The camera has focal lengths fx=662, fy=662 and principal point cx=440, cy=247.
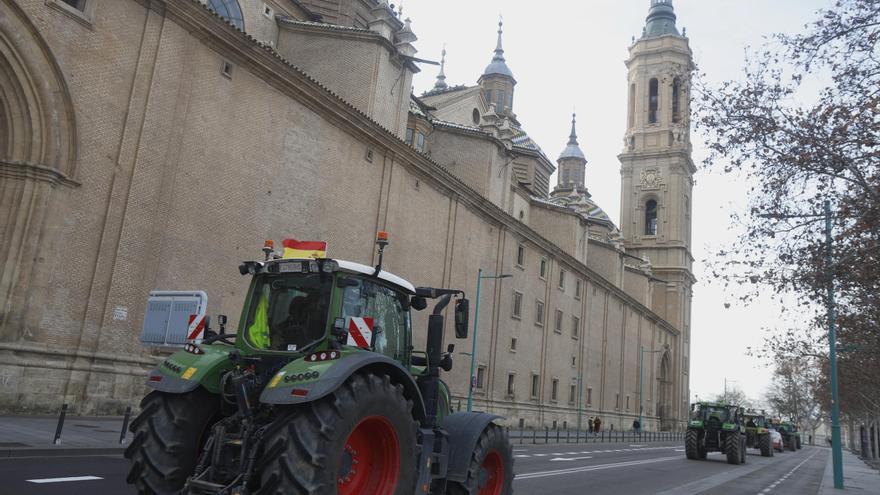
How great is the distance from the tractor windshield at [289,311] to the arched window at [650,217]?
71.3m

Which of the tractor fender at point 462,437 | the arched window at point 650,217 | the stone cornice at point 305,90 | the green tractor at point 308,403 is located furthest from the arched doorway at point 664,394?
the green tractor at point 308,403

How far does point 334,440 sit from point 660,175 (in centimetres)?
7178

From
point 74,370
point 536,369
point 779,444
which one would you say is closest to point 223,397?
point 74,370

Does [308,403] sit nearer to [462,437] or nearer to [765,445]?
[462,437]

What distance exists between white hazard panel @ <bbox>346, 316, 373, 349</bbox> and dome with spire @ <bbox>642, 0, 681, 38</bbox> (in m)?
74.5

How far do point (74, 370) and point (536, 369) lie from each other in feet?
94.4

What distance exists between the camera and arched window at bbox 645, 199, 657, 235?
2869 inches

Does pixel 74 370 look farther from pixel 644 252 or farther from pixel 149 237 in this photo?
pixel 644 252

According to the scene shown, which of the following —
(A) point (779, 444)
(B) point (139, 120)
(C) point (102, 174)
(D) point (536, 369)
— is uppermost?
(B) point (139, 120)

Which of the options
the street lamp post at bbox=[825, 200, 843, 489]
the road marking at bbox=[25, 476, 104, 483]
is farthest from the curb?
the street lamp post at bbox=[825, 200, 843, 489]

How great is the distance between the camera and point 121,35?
Result: 55.1 feet

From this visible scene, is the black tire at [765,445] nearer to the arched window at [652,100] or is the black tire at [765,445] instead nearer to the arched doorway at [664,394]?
the arched doorway at [664,394]

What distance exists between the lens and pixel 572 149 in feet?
256

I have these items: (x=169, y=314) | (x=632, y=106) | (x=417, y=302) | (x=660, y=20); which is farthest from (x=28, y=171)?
(x=660, y=20)
